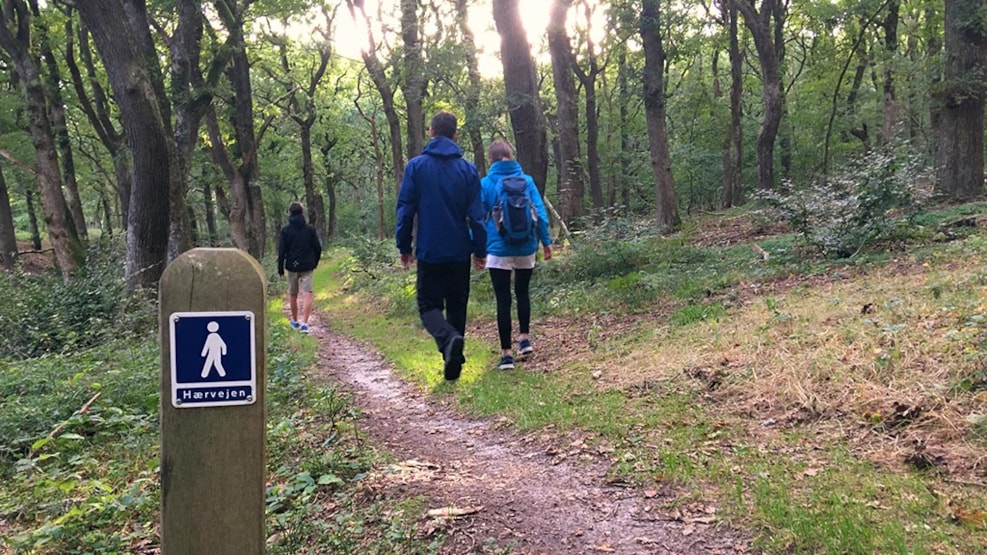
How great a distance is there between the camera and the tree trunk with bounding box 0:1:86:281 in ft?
46.3

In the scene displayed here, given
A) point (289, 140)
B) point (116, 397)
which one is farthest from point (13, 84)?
point (116, 397)

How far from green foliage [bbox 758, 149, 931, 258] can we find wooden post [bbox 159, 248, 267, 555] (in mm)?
8368

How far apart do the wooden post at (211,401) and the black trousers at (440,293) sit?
10.6ft

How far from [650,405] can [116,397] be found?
4.79 metres

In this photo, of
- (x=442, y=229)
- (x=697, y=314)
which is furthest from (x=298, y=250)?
(x=697, y=314)

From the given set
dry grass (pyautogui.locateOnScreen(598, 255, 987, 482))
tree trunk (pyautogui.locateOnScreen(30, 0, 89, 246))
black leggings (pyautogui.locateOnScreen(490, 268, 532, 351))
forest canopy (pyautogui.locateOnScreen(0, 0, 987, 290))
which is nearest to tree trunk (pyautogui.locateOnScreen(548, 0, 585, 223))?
forest canopy (pyautogui.locateOnScreen(0, 0, 987, 290))

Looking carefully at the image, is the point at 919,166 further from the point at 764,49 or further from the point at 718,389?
the point at 764,49

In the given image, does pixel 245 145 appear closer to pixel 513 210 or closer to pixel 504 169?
pixel 504 169

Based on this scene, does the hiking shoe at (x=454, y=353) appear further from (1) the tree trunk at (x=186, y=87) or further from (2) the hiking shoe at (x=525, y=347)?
(1) the tree trunk at (x=186, y=87)

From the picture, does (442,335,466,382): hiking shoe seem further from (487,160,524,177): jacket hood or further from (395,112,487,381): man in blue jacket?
(487,160,524,177): jacket hood

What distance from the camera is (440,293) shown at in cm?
522

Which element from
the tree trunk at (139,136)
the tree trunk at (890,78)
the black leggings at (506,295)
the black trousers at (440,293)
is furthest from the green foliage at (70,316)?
the tree trunk at (890,78)

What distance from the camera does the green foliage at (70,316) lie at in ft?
29.3

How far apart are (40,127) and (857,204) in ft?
55.3
